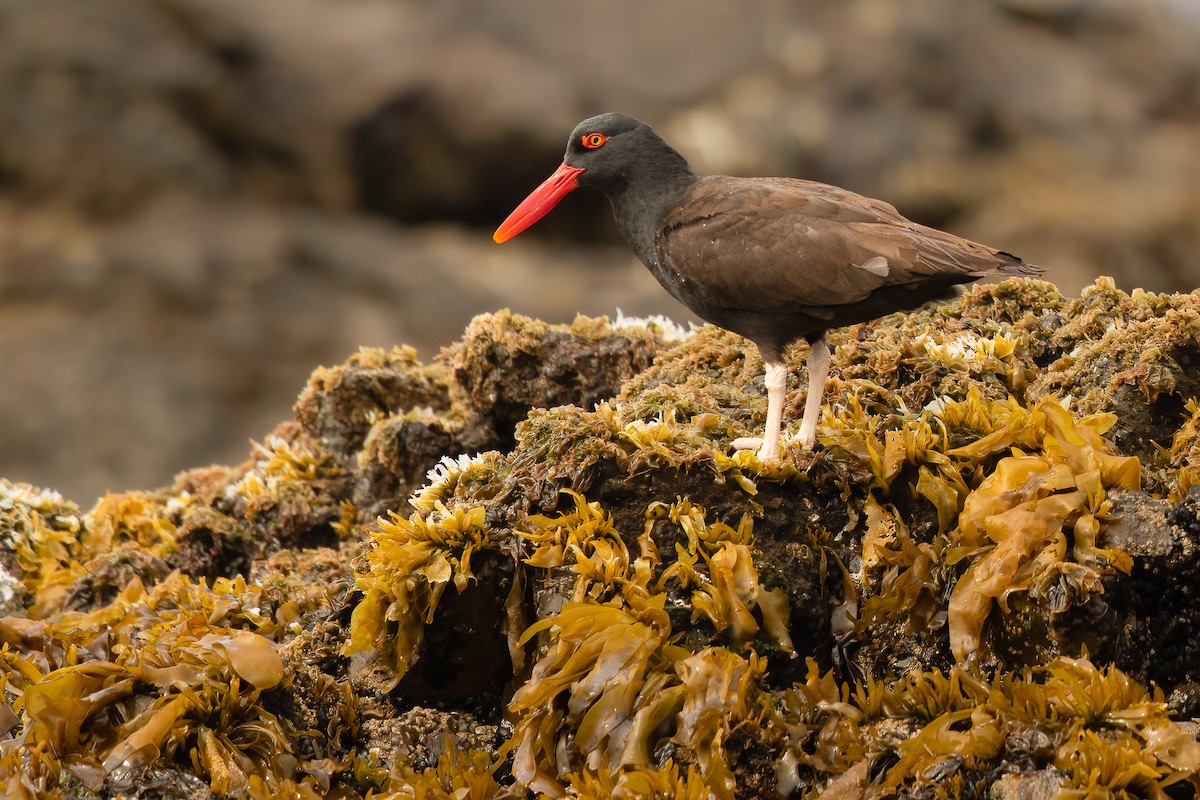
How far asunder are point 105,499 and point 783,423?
3.90 m

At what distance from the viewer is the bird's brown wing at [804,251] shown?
4.20 meters

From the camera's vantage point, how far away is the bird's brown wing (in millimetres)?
4195

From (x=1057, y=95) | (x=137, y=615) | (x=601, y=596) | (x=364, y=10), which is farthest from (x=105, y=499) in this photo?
(x=1057, y=95)

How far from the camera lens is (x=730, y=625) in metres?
3.54

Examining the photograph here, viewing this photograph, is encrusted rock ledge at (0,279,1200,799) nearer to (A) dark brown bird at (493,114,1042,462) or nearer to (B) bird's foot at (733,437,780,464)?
(B) bird's foot at (733,437,780,464)

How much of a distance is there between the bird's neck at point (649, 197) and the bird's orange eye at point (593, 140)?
0.73ft

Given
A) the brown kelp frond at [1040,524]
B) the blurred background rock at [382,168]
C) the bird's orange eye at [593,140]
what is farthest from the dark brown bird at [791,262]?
the blurred background rock at [382,168]

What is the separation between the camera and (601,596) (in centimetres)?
356

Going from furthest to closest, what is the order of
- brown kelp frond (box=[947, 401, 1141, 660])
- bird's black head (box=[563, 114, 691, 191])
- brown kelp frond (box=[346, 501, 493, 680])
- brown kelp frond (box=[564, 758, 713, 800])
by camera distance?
bird's black head (box=[563, 114, 691, 191]) → brown kelp frond (box=[346, 501, 493, 680]) → brown kelp frond (box=[947, 401, 1141, 660]) → brown kelp frond (box=[564, 758, 713, 800])

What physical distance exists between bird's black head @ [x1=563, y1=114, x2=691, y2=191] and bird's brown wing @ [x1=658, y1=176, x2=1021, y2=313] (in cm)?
46

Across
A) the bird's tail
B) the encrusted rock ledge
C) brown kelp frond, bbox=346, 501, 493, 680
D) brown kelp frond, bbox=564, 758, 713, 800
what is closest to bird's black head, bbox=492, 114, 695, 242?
the encrusted rock ledge

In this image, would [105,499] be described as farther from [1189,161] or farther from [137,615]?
[1189,161]

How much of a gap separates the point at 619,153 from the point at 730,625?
248 cm

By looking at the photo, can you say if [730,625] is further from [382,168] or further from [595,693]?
[382,168]
